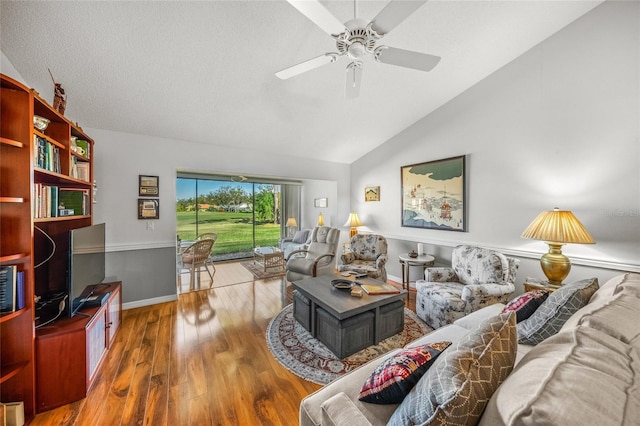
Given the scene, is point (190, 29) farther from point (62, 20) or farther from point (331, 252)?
point (331, 252)

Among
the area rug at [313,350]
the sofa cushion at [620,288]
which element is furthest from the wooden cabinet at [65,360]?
the sofa cushion at [620,288]

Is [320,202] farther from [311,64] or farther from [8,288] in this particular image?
[8,288]

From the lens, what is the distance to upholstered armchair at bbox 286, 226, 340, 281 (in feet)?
12.3

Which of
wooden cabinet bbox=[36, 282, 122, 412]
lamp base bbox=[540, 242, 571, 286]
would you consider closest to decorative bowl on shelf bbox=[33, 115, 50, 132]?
wooden cabinet bbox=[36, 282, 122, 412]

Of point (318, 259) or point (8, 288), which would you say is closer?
point (8, 288)

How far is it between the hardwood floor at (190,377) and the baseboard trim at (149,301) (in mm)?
190

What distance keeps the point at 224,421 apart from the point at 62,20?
9.82 ft

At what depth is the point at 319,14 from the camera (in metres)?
1.34

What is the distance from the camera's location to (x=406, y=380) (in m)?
0.91

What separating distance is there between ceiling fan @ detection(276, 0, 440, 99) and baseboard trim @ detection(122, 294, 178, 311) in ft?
10.7

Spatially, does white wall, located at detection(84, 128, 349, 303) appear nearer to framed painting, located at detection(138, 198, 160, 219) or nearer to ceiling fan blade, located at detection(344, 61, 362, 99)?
framed painting, located at detection(138, 198, 160, 219)

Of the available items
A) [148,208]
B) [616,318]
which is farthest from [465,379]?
[148,208]

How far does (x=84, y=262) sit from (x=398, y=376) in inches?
98.0

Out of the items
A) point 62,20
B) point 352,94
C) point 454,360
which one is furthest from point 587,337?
point 62,20
